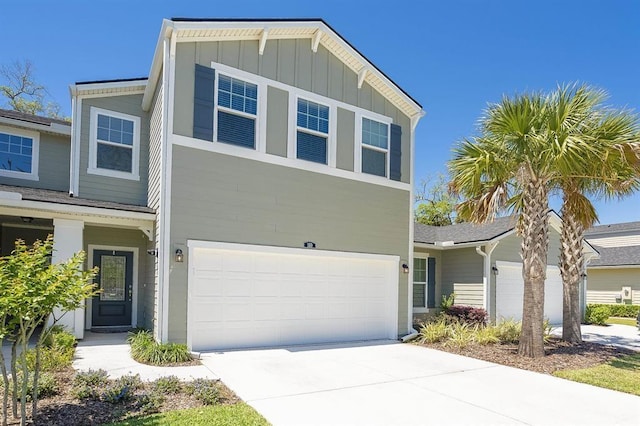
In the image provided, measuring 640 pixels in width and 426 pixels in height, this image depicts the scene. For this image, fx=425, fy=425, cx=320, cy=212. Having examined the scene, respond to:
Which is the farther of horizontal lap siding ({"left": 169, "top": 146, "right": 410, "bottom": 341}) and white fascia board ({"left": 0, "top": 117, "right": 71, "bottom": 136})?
white fascia board ({"left": 0, "top": 117, "right": 71, "bottom": 136})

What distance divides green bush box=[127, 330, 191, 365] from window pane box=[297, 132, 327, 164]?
5.21m

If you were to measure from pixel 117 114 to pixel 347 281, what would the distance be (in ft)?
25.2

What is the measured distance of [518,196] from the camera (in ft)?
38.3

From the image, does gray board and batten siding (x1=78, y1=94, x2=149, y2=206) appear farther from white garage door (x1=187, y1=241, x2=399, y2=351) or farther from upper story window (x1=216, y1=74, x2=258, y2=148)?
white garage door (x1=187, y1=241, x2=399, y2=351)

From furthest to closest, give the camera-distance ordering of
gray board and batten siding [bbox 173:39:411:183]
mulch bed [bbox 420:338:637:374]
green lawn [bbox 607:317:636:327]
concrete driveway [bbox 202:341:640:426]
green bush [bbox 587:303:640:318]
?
green bush [bbox 587:303:640:318] → green lawn [bbox 607:317:636:327] → gray board and batten siding [bbox 173:39:411:183] → mulch bed [bbox 420:338:637:374] → concrete driveway [bbox 202:341:640:426]

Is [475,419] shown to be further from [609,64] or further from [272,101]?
[609,64]

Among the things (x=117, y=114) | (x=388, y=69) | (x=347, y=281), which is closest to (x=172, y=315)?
(x=347, y=281)

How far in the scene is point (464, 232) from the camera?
55.2ft

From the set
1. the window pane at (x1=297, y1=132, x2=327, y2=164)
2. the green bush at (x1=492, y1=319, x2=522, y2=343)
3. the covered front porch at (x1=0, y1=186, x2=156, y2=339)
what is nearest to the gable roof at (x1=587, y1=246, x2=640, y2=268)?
the green bush at (x1=492, y1=319, x2=522, y2=343)

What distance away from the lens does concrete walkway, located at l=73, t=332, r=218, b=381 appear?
279 inches

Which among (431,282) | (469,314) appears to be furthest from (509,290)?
(431,282)

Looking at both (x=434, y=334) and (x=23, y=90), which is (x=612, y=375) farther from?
(x=23, y=90)

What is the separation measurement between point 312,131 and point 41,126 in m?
7.47

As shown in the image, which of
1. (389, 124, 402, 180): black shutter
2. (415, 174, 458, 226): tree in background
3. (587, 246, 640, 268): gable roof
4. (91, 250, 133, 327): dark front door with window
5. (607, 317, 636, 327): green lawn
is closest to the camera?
(91, 250, 133, 327): dark front door with window
